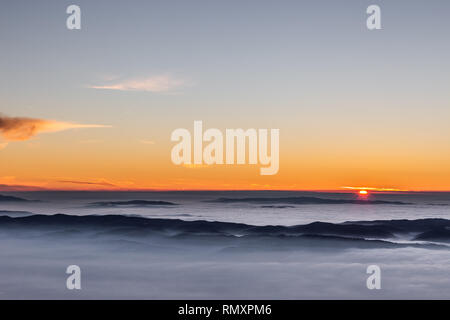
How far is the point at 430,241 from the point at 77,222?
14.9 meters

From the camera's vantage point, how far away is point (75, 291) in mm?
10758

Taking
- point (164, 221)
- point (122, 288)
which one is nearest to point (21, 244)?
point (164, 221)

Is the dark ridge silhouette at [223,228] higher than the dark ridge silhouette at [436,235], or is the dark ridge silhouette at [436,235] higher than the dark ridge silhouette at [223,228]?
the dark ridge silhouette at [223,228]

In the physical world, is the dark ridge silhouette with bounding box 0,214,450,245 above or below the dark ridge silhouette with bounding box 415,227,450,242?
above

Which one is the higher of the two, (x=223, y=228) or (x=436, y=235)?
(x=223, y=228)

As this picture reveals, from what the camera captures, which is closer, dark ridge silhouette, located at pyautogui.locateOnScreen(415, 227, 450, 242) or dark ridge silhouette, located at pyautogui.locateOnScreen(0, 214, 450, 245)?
dark ridge silhouette, located at pyautogui.locateOnScreen(415, 227, 450, 242)

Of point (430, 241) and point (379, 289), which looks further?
point (430, 241)

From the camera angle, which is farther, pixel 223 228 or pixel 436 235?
pixel 223 228

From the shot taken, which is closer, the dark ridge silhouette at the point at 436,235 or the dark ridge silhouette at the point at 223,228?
the dark ridge silhouette at the point at 436,235

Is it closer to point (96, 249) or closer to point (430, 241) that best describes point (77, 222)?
point (96, 249)
